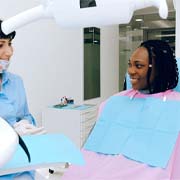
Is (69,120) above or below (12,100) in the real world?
below

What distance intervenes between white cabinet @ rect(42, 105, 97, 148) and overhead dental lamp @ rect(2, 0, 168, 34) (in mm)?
2309

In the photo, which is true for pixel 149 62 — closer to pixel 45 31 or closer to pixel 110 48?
pixel 45 31

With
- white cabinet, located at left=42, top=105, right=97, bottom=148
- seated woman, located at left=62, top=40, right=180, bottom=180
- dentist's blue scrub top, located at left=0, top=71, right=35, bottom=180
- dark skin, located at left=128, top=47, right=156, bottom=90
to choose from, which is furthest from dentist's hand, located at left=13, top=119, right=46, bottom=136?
white cabinet, located at left=42, top=105, right=97, bottom=148

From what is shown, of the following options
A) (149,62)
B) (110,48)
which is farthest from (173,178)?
(110,48)

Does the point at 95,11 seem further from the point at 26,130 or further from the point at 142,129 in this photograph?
the point at 142,129

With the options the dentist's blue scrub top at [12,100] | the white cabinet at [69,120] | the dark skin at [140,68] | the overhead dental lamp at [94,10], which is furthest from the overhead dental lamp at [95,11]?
the white cabinet at [69,120]

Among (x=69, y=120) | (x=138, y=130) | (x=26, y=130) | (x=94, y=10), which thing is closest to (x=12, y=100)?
(x=26, y=130)

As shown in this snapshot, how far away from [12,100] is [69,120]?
181 cm

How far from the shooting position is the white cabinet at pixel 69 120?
2834mm

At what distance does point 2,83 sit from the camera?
1.08m

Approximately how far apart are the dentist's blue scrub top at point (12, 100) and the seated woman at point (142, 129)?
344mm

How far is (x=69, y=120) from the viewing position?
9.39ft

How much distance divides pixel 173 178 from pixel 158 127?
20cm

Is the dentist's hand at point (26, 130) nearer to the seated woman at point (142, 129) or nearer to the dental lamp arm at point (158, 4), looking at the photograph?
the seated woman at point (142, 129)
